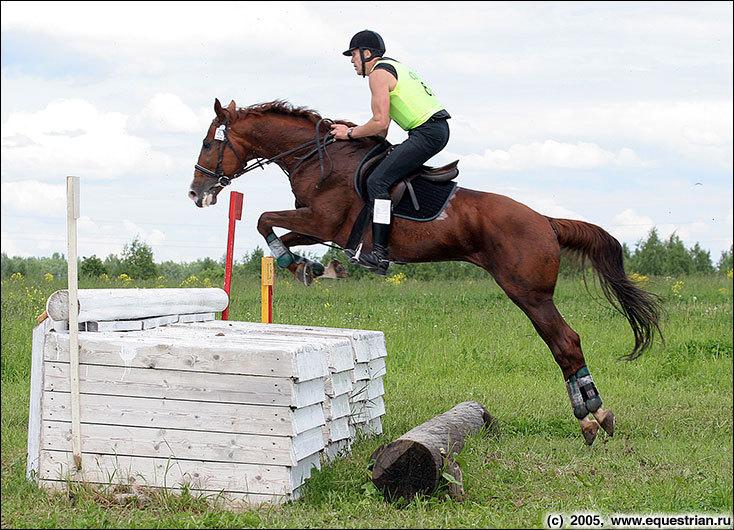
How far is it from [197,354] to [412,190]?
2096 millimetres

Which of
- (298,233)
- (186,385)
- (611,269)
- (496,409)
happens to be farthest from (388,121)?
(496,409)

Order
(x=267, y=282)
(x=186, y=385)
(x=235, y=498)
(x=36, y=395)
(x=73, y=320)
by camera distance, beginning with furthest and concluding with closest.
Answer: (x=267, y=282), (x=36, y=395), (x=73, y=320), (x=186, y=385), (x=235, y=498)

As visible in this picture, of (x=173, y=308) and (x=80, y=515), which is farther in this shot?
(x=173, y=308)

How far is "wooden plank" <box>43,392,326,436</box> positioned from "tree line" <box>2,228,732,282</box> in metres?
9.62

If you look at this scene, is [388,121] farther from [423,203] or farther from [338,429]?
[338,429]

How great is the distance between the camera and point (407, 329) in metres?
10.6

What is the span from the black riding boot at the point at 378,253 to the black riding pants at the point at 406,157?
0.23m

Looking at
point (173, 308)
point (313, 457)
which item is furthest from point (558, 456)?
point (173, 308)

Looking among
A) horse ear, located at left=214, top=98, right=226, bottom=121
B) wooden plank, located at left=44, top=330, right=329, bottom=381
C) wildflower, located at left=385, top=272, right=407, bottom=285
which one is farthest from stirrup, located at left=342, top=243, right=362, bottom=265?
wildflower, located at left=385, top=272, right=407, bottom=285

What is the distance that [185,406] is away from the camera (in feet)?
14.4

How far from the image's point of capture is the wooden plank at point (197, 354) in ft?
13.8

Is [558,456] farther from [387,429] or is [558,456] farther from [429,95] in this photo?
[429,95]

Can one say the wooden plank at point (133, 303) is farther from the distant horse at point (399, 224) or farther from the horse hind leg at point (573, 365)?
the horse hind leg at point (573, 365)

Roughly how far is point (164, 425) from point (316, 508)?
1.05 metres
